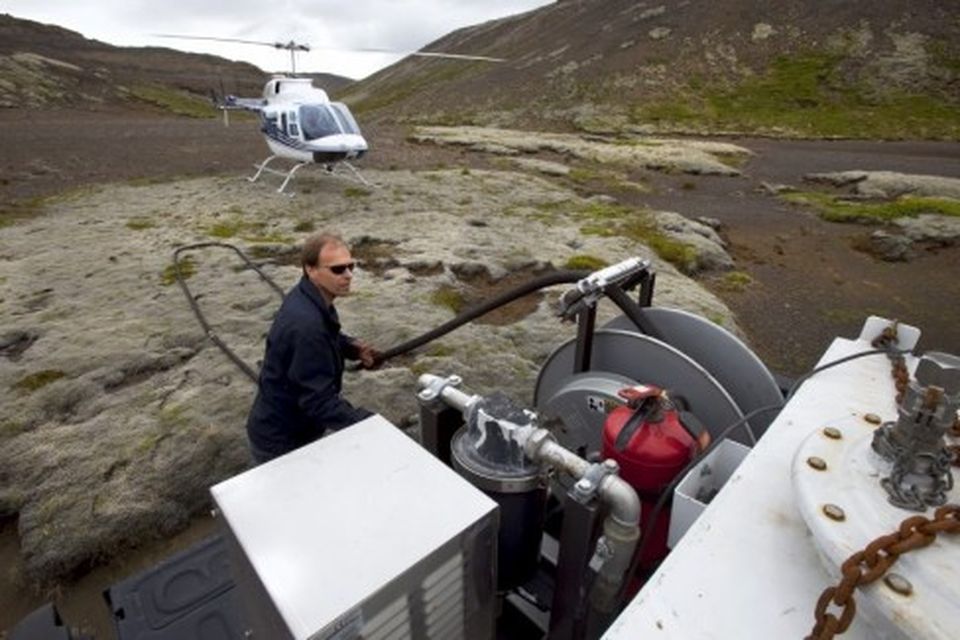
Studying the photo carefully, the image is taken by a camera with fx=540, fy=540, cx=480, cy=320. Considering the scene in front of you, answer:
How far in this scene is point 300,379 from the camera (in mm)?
3828

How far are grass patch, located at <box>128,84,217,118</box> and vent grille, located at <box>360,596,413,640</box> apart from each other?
93.2 meters

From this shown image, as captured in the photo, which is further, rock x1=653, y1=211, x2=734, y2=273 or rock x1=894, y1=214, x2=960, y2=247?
rock x1=894, y1=214, x2=960, y2=247

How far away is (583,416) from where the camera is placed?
12.0 ft

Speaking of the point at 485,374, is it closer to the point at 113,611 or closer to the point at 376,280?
the point at 376,280

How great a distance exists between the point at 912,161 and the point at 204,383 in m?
43.7

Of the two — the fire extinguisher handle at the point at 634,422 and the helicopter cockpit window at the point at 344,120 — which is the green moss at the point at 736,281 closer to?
the fire extinguisher handle at the point at 634,422

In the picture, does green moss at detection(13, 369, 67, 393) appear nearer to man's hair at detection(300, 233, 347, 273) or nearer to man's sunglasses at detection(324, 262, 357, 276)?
man's hair at detection(300, 233, 347, 273)

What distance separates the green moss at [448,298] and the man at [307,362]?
15.3 ft

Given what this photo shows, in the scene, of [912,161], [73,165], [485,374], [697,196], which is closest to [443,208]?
[485,374]

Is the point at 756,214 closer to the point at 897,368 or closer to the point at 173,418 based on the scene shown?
the point at 897,368

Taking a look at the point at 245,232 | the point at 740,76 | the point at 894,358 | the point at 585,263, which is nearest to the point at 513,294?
the point at 894,358

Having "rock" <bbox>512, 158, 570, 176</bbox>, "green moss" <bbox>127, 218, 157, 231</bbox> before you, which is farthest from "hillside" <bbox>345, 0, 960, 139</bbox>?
"green moss" <bbox>127, 218, 157, 231</bbox>

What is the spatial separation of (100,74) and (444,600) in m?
125

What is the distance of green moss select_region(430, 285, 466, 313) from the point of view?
8.97 m
